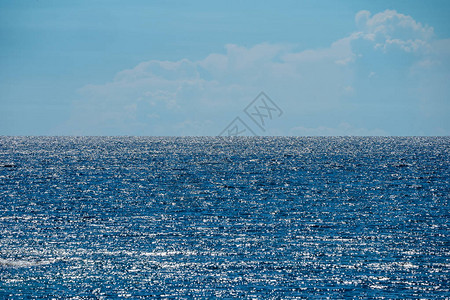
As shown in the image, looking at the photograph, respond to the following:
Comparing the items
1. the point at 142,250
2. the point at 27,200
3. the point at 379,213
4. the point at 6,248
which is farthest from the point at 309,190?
the point at 6,248

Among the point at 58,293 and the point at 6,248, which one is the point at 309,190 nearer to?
the point at 6,248

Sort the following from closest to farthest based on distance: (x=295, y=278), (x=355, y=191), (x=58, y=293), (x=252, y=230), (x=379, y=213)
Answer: (x=58, y=293) → (x=295, y=278) → (x=252, y=230) → (x=379, y=213) → (x=355, y=191)

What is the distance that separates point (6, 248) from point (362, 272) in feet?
124

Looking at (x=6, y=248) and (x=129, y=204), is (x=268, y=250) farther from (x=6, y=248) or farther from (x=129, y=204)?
(x=129, y=204)

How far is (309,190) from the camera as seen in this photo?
11919 cm

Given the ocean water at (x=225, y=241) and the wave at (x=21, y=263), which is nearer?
the ocean water at (x=225, y=241)

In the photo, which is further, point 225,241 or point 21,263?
point 225,241

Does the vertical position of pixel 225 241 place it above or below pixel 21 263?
above

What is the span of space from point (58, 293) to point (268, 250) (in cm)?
2356

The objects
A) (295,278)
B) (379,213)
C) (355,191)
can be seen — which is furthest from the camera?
(355,191)

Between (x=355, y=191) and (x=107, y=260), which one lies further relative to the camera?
(x=355, y=191)

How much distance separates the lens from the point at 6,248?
202ft

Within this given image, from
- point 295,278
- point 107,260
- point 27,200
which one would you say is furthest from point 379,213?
point 27,200

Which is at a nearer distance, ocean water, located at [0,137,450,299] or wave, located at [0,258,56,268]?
ocean water, located at [0,137,450,299]
